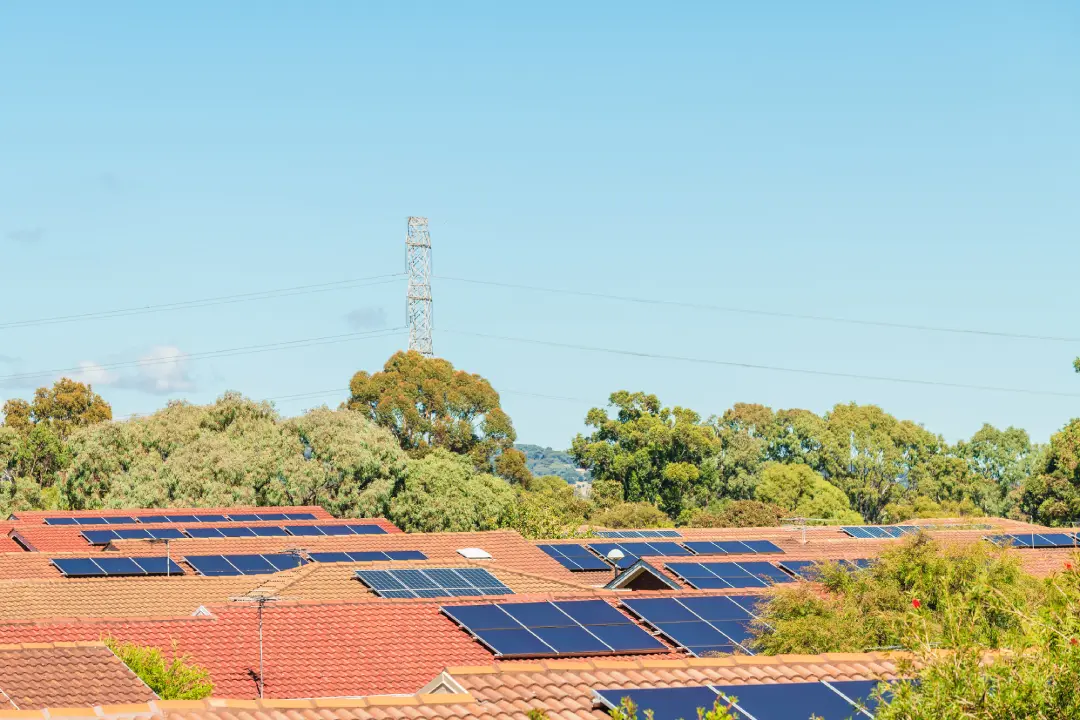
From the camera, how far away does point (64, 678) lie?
2136 cm

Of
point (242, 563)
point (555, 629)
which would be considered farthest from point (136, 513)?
point (555, 629)

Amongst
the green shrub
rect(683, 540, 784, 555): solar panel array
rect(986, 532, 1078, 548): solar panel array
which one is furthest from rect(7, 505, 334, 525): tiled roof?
the green shrub

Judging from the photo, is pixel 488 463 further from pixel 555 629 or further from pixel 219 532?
pixel 555 629

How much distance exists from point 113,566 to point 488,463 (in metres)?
83.9

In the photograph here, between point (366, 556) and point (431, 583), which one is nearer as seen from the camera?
point (431, 583)

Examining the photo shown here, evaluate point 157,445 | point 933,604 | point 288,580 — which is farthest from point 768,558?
point 157,445

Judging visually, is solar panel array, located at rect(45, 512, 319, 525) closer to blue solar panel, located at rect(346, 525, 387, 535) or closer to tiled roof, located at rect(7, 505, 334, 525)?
tiled roof, located at rect(7, 505, 334, 525)

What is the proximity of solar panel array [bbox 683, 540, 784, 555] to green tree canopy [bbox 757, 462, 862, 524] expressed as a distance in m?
59.3

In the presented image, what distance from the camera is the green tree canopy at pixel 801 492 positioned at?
10762 cm

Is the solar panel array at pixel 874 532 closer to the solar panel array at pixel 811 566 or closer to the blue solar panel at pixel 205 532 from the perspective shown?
the solar panel array at pixel 811 566

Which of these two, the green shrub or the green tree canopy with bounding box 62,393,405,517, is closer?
the green shrub

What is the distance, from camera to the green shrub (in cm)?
2297

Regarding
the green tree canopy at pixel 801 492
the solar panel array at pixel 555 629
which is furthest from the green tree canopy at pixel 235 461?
the solar panel array at pixel 555 629

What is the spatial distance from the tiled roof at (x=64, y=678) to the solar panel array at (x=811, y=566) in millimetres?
16596
